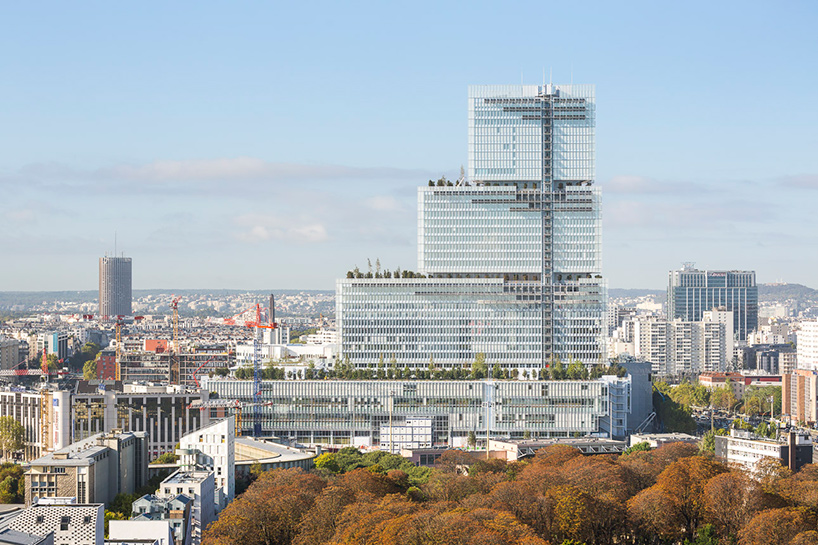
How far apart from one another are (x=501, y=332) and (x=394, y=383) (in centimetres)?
1761

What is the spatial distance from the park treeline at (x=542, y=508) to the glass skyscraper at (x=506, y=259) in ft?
185

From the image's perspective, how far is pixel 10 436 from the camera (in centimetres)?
13712

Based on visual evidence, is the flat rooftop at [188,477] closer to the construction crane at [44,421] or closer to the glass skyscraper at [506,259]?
the construction crane at [44,421]

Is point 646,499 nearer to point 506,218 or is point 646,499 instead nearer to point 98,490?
point 98,490

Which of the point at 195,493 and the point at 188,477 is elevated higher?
the point at 188,477

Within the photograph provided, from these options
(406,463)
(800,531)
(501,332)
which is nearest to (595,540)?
(800,531)

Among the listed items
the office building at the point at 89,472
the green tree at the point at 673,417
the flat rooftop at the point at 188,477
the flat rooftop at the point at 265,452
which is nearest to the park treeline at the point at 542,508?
the flat rooftop at the point at 188,477

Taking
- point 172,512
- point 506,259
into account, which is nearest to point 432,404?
point 506,259

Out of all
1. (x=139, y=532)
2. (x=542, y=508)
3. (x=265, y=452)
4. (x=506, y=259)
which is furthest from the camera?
(x=506, y=259)

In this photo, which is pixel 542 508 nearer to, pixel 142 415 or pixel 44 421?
pixel 142 415

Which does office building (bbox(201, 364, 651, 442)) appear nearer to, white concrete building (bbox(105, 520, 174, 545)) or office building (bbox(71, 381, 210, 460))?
office building (bbox(71, 381, 210, 460))

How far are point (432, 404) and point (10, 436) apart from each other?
4998 cm

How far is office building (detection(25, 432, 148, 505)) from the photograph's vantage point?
9375 centimetres

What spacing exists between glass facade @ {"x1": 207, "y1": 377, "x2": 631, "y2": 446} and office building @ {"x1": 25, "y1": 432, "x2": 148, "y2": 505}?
4172 cm
